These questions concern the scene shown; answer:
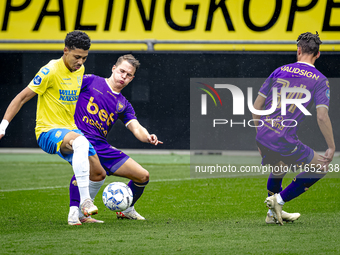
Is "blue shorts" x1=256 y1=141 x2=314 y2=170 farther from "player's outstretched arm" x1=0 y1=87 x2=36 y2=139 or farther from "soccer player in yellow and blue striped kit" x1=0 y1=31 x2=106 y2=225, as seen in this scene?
"player's outstretched arm" x1=0 y1=87 x2=36 y2=139

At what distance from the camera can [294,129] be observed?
500 cm

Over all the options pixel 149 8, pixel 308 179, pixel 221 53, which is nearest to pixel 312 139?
pixel 221 53

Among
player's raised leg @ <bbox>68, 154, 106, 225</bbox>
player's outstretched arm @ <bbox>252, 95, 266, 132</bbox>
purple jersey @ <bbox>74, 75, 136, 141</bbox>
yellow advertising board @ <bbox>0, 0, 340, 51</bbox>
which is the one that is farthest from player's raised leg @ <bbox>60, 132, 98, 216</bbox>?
yellow advertising board @ <bbox>0, 0, 340, 51</bbox>

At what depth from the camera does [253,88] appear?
438 inches

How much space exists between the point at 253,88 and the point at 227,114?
76 cm

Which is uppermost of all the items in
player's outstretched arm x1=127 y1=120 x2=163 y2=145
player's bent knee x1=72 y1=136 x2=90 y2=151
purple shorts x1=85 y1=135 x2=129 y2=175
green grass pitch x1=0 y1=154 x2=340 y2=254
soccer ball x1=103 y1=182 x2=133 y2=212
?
player's outstretched arm x1=127 y1=120 x2=163 y2=145

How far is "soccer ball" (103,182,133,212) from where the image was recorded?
17.2 feet

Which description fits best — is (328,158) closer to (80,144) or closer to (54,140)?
(80,144)

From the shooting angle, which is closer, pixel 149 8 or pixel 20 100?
pixel 20 100

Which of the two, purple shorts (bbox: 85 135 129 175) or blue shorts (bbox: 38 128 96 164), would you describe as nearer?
blue shorts (bbox: 38 128 96 164)

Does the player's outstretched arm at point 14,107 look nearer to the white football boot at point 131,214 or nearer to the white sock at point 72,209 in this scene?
the white sock at point 72,209

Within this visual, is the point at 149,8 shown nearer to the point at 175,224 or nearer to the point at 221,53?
the point at 221,53

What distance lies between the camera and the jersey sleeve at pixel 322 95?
486 cm

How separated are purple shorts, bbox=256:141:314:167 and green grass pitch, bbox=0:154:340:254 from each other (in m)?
0.59
